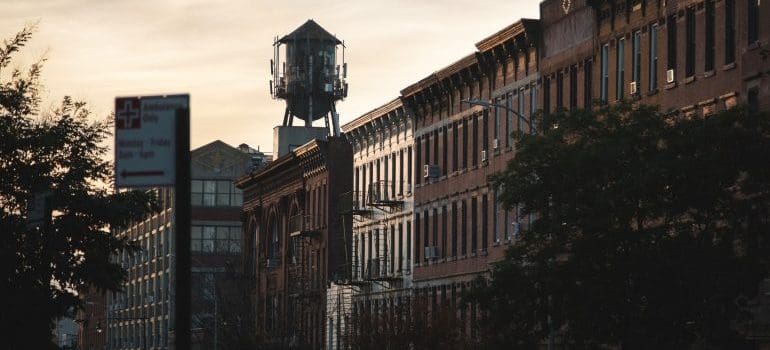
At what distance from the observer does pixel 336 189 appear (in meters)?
104

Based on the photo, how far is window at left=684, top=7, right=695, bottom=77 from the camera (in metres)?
55.9

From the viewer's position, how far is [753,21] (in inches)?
2034

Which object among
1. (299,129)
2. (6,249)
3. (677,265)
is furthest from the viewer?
(299,129)

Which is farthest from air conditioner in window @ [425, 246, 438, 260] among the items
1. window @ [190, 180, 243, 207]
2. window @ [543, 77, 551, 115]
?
window @ [190, 180, 243, 207]

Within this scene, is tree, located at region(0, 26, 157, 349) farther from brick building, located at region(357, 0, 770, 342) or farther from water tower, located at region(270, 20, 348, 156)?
water tower, located at region(270, 20, 348, 156)

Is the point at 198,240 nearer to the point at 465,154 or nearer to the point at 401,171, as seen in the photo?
the point at 401,171

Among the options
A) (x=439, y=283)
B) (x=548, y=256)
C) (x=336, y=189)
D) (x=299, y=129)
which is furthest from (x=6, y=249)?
(x=299, y=129)

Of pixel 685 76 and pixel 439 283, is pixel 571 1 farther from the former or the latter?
pixel 439 283

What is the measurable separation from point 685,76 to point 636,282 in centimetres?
1290

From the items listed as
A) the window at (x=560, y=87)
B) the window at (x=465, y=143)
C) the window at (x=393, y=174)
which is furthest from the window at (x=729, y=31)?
the window at (x=393, y=174)

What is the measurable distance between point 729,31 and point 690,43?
303cm

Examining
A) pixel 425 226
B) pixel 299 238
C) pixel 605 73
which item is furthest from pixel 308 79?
pixel 605 73

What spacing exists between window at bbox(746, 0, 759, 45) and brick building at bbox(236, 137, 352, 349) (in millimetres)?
50314

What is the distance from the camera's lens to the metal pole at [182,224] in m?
18.7
